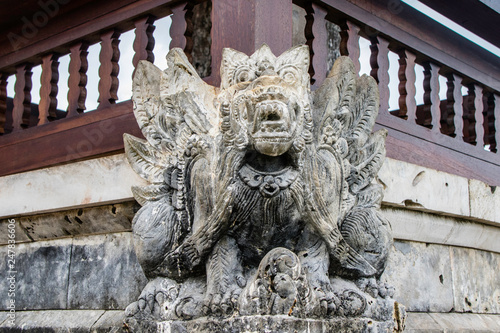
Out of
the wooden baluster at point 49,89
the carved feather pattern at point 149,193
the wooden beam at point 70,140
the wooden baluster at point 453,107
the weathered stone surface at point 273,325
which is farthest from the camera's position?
the wooden baluster at point 453,107

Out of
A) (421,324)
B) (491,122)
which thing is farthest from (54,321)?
(491,122)

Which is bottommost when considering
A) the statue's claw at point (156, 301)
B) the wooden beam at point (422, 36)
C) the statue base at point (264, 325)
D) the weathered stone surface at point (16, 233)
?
the statue base at point (264, 325)

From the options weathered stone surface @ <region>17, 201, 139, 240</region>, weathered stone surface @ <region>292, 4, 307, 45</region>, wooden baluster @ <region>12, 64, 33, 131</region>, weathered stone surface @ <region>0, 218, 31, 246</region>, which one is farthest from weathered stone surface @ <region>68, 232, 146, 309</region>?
weathered stone surface @ <region>292, 4, 307, 45</region>

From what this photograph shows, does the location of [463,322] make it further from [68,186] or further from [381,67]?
[68,186]

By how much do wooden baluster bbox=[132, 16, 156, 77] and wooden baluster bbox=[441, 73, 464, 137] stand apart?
2.16 metres

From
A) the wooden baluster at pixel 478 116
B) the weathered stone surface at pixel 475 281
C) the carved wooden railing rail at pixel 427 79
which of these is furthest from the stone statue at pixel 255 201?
the wooden baluster at pixel 478 116

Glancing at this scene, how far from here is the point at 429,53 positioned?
12.8 feet

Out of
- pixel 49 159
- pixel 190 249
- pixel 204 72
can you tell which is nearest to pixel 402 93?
pixel 204 72

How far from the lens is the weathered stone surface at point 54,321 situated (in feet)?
10.4

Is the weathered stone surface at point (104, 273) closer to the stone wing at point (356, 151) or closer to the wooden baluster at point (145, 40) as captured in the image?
the wooden baluster at point (145, 40)

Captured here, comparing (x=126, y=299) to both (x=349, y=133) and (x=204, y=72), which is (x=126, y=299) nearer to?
(x=349, y=133)

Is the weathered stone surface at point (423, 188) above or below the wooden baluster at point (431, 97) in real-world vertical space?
below

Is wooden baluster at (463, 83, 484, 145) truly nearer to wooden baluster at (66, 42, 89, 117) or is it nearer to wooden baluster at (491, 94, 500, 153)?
wooden baluster at (491, 94, 500, 153)

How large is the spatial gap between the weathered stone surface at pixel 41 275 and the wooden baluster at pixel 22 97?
2.67ft
